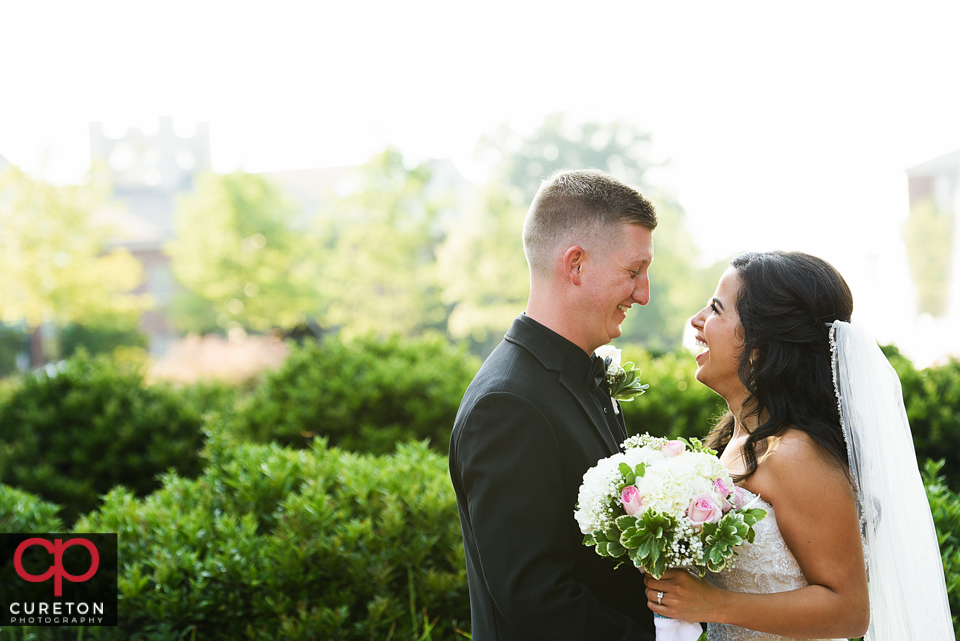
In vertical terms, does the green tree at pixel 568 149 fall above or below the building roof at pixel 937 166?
above

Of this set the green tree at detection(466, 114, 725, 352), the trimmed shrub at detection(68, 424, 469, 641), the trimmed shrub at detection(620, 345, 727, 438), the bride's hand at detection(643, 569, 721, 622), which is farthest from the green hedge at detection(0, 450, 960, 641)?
the green tree at detection(466, 114, 725, 352)

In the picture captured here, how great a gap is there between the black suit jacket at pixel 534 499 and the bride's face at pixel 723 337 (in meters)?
0.64

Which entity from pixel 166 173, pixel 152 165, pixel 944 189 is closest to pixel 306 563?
pixel 944 189

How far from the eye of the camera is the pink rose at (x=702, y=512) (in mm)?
2053

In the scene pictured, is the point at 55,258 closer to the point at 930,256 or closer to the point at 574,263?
the point at 574,263

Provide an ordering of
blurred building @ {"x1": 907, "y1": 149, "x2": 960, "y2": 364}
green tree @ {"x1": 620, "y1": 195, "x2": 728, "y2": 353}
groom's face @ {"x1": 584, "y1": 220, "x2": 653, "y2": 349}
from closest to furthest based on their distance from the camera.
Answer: groom's face @ {"x1": 584, "y1": 220, "x2": 653, "y2": 349}, blurred building @ {"x1": 907, "y1": 149, "x2": 960, "y2": 364}, green tree @ {"x1": 620, "y1": 195, "x2": 728, "y2": 353}

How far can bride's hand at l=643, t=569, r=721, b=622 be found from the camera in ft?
7.32

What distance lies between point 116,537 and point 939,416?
6.33 metres

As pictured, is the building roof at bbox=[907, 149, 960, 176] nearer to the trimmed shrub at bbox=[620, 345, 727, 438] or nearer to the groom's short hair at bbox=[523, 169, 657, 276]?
the trimmed shrub at bbox=[620, 345, 727, 438]

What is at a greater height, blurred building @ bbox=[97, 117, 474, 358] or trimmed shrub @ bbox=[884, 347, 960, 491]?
blurred building @ bbox=[97, 117, 474, 358]

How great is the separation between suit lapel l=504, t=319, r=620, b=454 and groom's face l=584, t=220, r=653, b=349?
0.21 metres

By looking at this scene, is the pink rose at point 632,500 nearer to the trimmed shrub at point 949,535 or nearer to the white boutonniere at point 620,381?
the white boutonniere at point 620,381

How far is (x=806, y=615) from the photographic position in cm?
237

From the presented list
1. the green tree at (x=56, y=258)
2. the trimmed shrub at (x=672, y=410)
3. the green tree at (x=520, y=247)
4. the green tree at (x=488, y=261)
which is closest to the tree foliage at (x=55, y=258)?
the green tree at (x=56, y=258)
